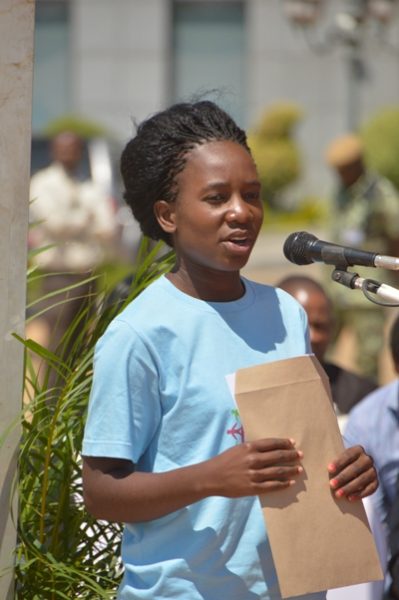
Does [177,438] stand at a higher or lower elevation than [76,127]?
higher

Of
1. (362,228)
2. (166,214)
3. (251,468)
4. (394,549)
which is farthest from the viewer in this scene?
(362,228)

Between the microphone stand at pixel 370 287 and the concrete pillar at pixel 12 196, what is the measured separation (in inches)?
31.6

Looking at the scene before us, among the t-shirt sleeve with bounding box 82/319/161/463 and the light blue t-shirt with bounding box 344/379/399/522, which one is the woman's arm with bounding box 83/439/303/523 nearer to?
the t-shirt sleeve with bounding box 82/319/161/463

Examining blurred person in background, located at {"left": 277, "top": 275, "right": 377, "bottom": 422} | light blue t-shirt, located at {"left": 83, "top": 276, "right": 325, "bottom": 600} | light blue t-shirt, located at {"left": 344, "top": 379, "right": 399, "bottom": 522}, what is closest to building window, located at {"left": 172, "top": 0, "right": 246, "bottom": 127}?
blurred person in background, located at {"left": 277, "top": 275, "right": 377, "bottom": 422}

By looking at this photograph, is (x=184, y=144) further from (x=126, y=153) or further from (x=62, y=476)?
(x=62, y=476)

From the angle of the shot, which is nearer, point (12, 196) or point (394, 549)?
point (12, 196)

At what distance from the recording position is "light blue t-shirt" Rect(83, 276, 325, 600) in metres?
2.78

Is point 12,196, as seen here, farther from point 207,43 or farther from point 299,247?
point 207,43

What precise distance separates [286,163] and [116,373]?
2048cm

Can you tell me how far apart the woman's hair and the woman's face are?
0.05 metres

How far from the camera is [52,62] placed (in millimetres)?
25031

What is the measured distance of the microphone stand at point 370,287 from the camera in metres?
2.78

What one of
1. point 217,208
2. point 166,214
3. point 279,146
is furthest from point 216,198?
point 279,146

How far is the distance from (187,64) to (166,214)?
22.5m
